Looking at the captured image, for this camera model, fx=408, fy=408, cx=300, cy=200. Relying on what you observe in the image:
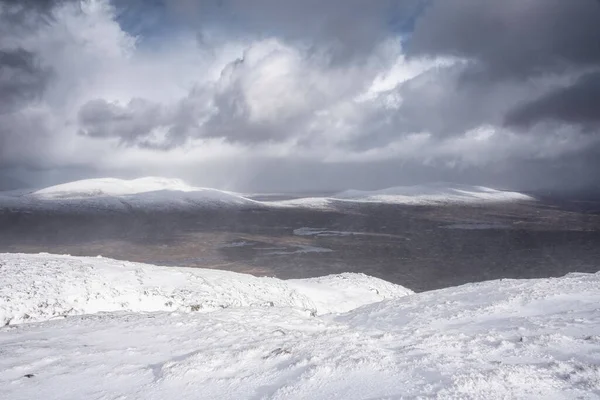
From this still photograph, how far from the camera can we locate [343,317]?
12.7m

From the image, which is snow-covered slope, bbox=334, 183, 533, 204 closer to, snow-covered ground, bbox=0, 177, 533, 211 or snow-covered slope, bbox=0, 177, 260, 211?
snow-covered ground, bbox=0, 177, 533, 211

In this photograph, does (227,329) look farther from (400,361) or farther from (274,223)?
(274,223)

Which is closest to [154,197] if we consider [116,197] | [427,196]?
[116,197]

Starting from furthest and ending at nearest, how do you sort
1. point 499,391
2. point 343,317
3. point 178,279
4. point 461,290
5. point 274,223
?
point 274,223 → point 178,279 → point 461,290 → point 343,317 → point 499,391

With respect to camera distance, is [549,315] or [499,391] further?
[549,315]

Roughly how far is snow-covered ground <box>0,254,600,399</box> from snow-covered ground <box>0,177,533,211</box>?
95355 mm

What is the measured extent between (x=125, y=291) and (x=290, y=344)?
8524 mm

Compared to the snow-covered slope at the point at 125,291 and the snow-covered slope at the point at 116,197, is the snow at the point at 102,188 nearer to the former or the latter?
the snow-covered slope at the point at 116,197

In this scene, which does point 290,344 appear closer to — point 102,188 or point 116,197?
point 116,197

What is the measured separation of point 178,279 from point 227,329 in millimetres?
7410

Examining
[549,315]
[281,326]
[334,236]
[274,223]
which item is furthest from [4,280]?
[274,223]

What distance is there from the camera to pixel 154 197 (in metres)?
123

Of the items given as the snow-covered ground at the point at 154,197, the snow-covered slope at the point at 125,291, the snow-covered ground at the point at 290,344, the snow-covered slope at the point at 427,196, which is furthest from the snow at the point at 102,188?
the snow-covered ground at the point at 290,344

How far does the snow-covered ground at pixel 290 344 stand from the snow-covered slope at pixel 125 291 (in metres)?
0.06
